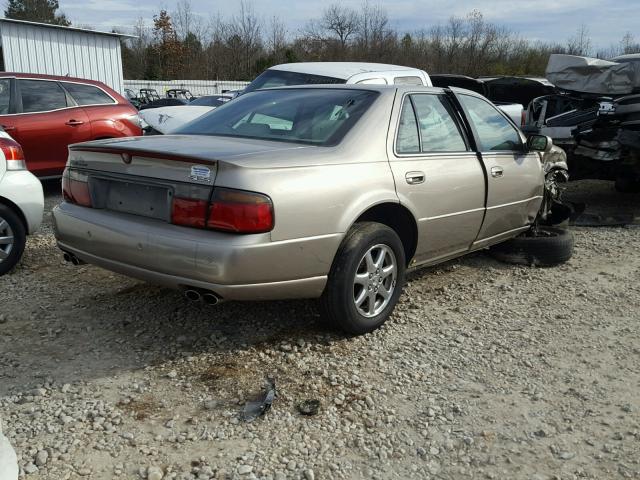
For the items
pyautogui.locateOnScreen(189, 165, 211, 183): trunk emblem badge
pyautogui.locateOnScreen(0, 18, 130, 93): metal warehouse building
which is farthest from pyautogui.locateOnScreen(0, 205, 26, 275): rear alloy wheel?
pyautogui.locateOnScreen(0, 18, 130, 93): metal warehouse building

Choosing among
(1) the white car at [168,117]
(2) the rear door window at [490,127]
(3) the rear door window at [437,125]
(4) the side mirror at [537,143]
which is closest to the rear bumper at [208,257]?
(3) the rear door window at [437,125]

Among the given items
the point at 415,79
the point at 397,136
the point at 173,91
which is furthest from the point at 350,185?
the point at 173,91

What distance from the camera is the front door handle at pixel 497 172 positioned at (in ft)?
15.3

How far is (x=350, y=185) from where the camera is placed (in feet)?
11.4

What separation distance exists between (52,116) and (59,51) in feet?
49.1

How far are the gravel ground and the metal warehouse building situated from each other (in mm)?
17911

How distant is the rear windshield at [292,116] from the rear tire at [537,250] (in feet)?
7.34

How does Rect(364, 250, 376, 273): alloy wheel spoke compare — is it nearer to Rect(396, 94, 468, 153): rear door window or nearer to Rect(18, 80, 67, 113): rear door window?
Rect(396, 94, 468, 153): rear door window

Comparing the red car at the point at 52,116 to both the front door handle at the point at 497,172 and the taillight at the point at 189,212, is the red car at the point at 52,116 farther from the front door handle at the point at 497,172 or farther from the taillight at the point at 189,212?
the front door handle at the point at 497,172

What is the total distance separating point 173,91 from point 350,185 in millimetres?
27854

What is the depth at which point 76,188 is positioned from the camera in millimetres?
3785

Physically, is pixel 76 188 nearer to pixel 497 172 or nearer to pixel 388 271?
pixel 388 271

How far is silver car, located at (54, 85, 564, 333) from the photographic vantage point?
311 centimetres

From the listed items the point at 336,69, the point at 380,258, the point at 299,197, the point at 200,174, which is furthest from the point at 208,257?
the point at 336,69
